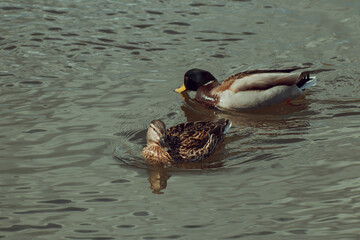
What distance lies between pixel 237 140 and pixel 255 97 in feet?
6.17

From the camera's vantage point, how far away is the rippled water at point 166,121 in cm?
787

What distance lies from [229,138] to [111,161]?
1920 millimetres

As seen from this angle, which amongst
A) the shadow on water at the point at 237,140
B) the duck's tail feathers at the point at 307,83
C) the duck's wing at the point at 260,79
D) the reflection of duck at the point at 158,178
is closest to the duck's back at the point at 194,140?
the shadow on water at the point at 237,140

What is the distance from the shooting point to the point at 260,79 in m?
12.3

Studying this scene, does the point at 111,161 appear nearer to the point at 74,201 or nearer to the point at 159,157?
the point at 159,157

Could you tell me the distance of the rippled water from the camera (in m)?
7.87

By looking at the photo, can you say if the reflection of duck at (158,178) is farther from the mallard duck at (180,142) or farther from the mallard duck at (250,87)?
the mallard duck at (250,87)

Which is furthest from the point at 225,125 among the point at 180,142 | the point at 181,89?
the point at 181,89

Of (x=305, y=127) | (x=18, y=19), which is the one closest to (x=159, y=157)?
(x=305, y=127)

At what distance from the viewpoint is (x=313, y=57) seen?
13617 mm

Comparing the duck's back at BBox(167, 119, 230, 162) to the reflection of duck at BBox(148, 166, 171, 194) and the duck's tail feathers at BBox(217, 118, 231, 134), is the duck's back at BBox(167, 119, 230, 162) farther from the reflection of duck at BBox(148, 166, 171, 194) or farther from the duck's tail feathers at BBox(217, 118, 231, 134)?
the reflection of duck at BBox(148, 166, 171, 194)

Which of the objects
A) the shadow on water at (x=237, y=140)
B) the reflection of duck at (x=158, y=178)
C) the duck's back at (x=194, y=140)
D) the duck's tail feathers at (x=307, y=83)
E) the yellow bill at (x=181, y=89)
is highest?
the duck's tail feathers at (x=307, y=83)

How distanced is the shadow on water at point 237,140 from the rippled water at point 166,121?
1.3 inches

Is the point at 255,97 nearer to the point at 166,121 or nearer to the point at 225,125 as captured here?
the point at 166,121
